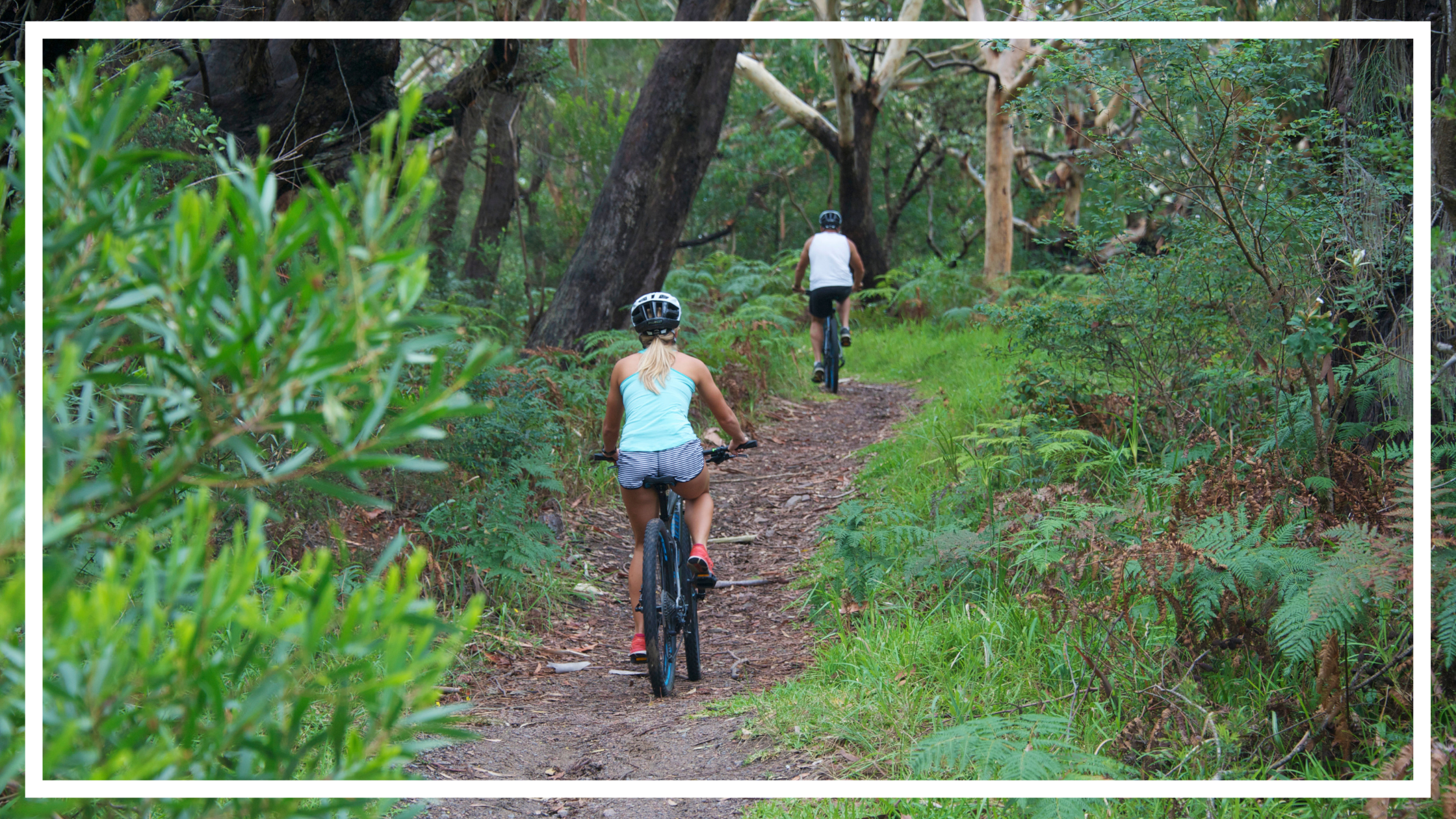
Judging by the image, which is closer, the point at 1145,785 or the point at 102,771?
the point at 102,771

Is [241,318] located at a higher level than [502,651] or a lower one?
higher

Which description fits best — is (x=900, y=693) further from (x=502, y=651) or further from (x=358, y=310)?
(x=358, y=310)

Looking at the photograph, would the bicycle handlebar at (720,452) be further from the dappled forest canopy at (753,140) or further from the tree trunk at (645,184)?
the tree trunk at (645,184)

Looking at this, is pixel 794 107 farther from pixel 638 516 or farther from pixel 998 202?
pixel 638 516

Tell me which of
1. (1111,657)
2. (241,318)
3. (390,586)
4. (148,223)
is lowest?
(1111,657)

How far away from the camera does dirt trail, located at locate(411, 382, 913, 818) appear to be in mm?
3361

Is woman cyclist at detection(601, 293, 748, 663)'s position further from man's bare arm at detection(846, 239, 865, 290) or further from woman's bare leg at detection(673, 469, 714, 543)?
man's bare arm at detection(846, 239, 865, 290)

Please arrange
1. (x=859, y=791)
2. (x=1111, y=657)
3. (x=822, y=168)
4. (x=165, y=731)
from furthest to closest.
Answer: (x=822, y=168) → (x=1111, y=657) → (x=859, y=791) → (x=165, y=731)

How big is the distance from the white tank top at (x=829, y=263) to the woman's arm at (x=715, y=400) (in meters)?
5.36

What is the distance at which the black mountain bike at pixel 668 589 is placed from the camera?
420 cm

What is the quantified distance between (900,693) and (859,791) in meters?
1.55

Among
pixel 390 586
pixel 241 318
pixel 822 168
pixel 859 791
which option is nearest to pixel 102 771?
pixel 390 586

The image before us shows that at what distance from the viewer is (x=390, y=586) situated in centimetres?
129

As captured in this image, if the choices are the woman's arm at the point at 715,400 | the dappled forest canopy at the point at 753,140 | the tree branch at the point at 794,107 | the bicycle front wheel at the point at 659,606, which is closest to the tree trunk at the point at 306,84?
the dappled forest canopy at the point at 753,140
